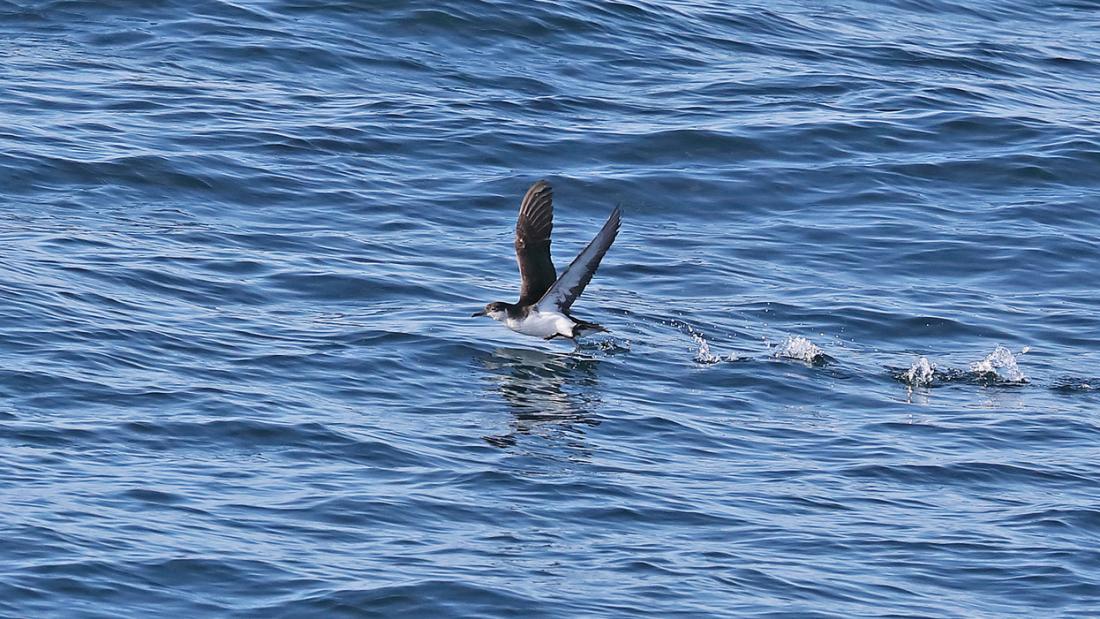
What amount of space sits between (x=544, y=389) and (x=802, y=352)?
6.33 feet

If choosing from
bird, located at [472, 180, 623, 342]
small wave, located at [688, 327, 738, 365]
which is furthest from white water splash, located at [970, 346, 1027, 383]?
bird, located at [472, 180, 623, 342]

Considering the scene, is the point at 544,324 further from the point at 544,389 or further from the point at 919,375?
the point at 919,375

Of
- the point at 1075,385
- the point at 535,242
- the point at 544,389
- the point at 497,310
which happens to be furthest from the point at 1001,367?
the point at 497,310

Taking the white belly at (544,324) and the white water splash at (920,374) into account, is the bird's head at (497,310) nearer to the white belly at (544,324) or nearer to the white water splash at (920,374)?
the white belly at (544,324)

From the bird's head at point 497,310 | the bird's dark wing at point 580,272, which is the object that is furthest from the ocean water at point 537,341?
the bird's dark wing at point 580,272

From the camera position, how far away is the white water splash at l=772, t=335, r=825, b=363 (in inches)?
503

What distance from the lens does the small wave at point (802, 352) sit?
1277 centimetres

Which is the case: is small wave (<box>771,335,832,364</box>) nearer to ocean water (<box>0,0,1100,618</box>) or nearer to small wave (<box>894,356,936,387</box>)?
ocean water (<box>0,0,1100,618</box>)

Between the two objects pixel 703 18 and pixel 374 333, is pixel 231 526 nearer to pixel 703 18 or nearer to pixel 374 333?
pixel 374 333

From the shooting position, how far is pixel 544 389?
40.3 feet

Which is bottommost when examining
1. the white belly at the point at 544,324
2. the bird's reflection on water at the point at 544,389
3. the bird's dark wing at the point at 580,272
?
the bird's reflection on water at the point at 544,389

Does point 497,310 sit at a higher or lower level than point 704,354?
higher

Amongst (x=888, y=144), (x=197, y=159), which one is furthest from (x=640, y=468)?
(x=888, y=144)

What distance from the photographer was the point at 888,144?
18469 millimetres
